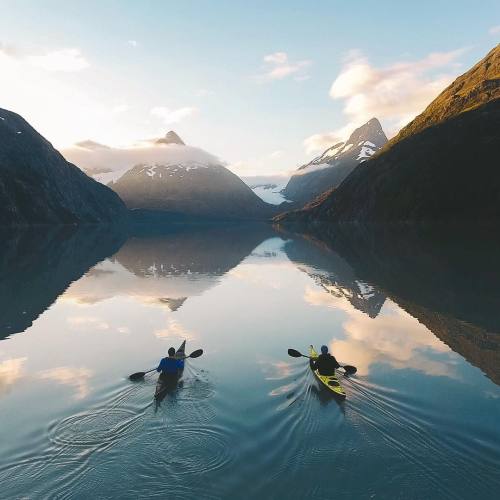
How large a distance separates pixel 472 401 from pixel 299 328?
16048 mm

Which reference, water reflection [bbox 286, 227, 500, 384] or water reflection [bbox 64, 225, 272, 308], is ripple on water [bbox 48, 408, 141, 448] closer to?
water reflection [bbox 286, 227, 500, 384]

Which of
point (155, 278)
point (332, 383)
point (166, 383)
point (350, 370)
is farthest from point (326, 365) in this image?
point (155, 278)

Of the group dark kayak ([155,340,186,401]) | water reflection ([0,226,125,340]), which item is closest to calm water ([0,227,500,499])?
dark kayak ([155,340,186,401])

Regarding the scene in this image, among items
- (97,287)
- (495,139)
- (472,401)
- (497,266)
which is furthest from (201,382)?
(495,139)

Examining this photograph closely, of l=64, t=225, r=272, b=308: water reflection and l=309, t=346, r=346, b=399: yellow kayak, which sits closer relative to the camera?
l=309, t=346, r=346, b=399: yellow kayak

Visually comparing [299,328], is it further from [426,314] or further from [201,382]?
[201,382]

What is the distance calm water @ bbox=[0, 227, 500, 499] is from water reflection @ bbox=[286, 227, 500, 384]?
0.69ft

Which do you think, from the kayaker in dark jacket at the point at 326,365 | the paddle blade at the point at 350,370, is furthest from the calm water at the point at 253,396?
the kayaker in dark jacket at the point at 326,365

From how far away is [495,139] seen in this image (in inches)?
7431

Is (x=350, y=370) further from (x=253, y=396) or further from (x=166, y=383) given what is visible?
(x=166, y=383)

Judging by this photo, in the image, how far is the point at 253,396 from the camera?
21.0 metres

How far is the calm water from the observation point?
1423 cm

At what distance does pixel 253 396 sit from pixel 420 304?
24.9m

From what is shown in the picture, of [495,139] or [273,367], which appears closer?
[273,367]
